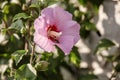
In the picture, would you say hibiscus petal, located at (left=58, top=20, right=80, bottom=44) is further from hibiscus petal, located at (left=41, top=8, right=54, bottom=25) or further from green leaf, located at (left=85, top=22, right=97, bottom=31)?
green leaf, located at (left=85, top=22, right=97, bottom=31)

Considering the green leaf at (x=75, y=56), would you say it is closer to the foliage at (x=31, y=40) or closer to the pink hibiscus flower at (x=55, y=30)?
the foliage at (x=31, y=40)

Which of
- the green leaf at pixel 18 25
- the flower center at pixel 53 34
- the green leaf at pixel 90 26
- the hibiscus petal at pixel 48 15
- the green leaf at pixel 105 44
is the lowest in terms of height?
the green leaf at pixel 105 44

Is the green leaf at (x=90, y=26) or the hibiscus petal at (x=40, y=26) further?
the green leaf at (x=90, y=26)

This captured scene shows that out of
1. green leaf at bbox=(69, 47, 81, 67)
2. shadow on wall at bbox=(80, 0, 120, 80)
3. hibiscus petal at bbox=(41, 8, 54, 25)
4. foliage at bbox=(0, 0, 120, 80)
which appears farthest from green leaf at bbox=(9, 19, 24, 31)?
shadow on wall at bbox=(80, 0, 120, 80)

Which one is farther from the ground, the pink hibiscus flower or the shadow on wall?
the pink hibiscus flower

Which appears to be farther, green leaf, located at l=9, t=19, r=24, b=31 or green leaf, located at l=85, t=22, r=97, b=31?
green leaf, located at l=85, t=22, r=97, b=31

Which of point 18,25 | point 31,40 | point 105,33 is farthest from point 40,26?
point 105,33

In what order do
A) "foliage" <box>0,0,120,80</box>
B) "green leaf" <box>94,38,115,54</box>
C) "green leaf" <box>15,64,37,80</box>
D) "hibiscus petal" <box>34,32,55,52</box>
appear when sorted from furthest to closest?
1. "green leaf" <box>94,38,115,54</box>
2. "foliage" <box>0,0,120,80</box>
3. "green leaf" <box>15,64,37,80</box>
4. "hibiscus petal" <box>34,32,55,52</box>

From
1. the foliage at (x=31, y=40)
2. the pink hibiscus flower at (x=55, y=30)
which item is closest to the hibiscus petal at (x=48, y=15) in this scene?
the pink hibiscus flower at (x=55, y=30)
